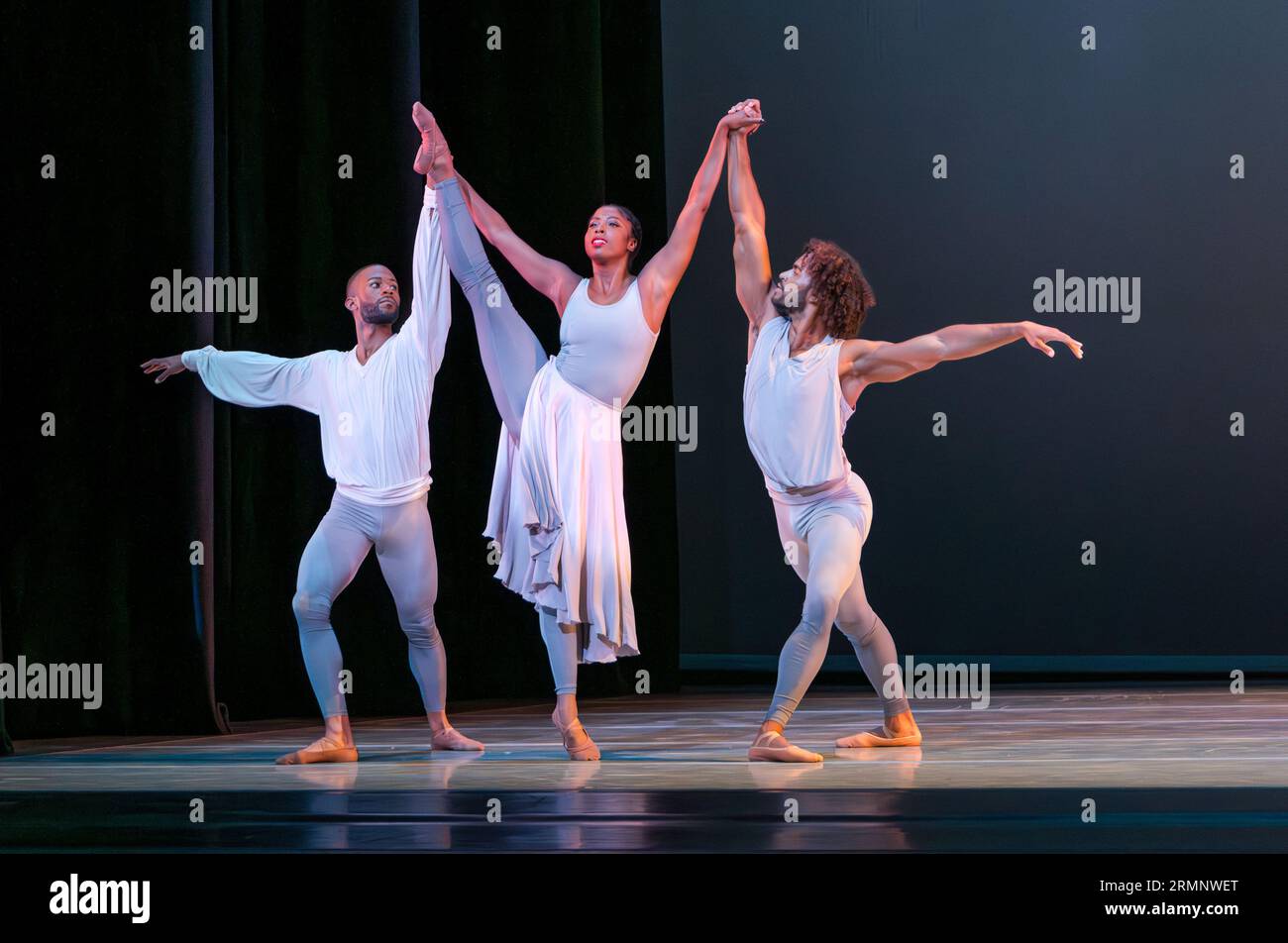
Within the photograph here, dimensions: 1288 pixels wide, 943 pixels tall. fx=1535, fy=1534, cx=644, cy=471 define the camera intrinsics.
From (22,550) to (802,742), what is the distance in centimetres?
265

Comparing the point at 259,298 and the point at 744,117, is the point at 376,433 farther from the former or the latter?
→ the point at 259,298

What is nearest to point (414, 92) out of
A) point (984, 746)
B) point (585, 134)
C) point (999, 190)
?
point (585, 134)

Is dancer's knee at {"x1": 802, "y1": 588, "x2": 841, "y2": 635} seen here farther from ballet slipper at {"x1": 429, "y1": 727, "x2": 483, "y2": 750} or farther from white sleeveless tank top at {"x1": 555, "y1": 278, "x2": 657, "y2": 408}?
ballet slipper at {"x1": 429, "y1": 727, "x2": 483, "y2": 750}

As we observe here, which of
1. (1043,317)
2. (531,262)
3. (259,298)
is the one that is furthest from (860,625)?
(1043,317)

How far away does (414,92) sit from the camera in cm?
601

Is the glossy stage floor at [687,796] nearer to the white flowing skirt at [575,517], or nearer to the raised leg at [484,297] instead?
the white flowing skirt at [575,517]

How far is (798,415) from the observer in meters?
4.29

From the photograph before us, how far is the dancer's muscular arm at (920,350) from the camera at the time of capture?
4156 millimetres

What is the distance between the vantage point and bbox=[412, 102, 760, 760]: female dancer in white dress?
4402mm

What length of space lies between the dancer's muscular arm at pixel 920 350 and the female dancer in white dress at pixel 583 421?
0.57 meters

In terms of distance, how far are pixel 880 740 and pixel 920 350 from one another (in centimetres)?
112

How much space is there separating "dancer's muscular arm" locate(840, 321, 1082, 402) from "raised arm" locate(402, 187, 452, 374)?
3.88 feet
